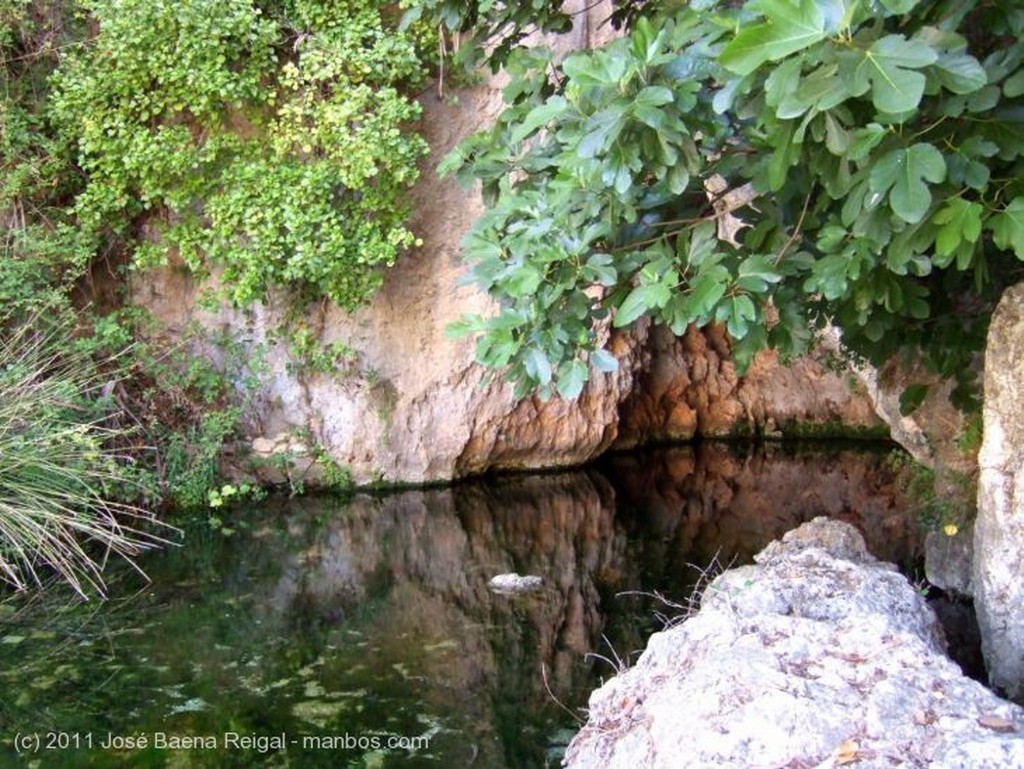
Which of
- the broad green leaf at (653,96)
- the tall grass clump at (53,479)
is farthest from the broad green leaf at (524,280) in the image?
the tall grass clump at (53,479)

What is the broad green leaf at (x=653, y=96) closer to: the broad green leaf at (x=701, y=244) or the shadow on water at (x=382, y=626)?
the broad green leaf at (x=701, y=244)

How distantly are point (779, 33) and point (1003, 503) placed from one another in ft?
8.96

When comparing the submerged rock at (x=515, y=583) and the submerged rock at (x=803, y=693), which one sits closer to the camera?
the submerged rock at (x=803, y=693)

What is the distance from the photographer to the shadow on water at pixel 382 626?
450 cm

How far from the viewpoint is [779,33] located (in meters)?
2.11

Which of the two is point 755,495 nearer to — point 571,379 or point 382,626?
point 382,626

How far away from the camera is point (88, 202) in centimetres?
838

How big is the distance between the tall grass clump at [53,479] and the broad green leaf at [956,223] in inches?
216

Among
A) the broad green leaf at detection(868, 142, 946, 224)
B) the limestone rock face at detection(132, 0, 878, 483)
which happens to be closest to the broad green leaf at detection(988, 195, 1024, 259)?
the broad green leaf at detection(868, 142, 946, 224)

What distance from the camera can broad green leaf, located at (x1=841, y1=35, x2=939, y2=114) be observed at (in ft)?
6.79

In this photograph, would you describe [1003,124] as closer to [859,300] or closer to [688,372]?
[859,300]

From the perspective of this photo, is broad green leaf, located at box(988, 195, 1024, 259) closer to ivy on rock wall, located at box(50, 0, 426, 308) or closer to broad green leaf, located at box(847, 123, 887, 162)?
broad green leaf, located at box(847, 123, 887, 162)

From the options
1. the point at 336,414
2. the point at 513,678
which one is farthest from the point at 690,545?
the point at 336,414

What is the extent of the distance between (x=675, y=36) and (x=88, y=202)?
6.73 m
